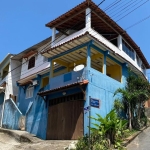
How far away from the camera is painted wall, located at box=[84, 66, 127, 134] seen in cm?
1217

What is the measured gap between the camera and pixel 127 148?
1013 centimetres

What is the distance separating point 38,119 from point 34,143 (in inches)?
102

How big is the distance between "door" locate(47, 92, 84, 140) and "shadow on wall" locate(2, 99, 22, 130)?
4363 millimetres

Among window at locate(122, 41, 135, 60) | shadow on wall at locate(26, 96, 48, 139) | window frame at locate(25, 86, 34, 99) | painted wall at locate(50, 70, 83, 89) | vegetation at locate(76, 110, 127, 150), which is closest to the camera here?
vegetation at locate(76, 110, 127, 150)

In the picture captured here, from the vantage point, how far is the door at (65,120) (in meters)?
12.1

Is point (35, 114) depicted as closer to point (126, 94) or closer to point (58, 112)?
point (58, 112)

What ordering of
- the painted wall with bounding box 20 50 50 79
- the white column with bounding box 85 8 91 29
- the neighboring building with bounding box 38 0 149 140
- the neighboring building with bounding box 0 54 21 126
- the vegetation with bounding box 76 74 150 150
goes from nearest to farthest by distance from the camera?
the vegetation with bounding box 76 74 150 150
the neighboring building with bounding box 38 0 149 140
the white column with bounding box 85 8 91 29
the painted wall with bounding box 20 50 50 79
the neighboring building with bounding box 0 54 21 126

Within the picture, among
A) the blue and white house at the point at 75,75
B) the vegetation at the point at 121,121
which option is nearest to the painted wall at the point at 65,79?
the blue and white house at the point at 75,75

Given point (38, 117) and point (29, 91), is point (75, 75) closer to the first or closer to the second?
point (38, 117)

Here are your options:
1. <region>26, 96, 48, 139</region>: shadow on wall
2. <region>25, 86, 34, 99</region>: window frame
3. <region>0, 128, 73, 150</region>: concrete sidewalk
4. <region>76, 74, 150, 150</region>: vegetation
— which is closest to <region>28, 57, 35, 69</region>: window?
<region>25, 86, 34, 99</region>: window frame

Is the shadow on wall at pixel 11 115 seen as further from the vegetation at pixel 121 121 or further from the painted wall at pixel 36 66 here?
the vegetation at pixel 121 121

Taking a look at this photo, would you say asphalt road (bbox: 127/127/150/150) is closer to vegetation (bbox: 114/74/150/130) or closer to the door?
vegetation (bbox: 114/74/150/130)

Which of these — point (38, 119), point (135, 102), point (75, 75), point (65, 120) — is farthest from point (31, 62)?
point (135, 102)

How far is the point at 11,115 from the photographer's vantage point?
1839 cm
